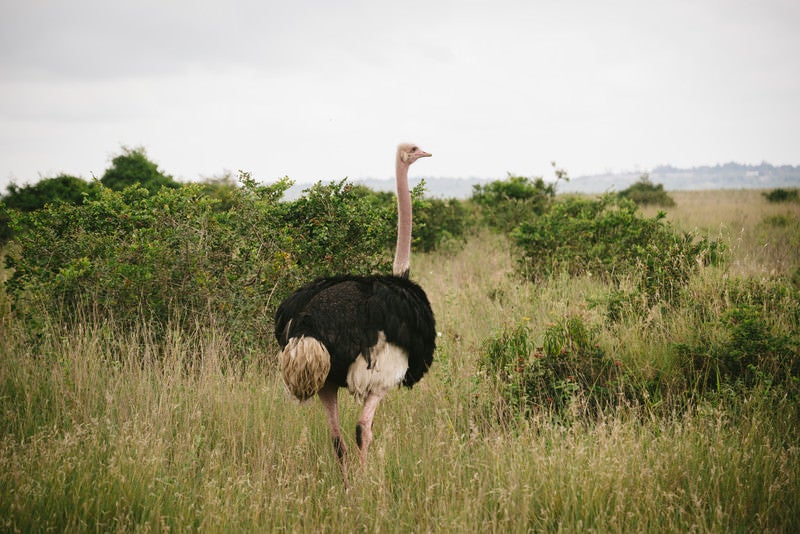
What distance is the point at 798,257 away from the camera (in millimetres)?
8742

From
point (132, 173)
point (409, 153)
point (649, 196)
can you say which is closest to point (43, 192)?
point (132, 173)

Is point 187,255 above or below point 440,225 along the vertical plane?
below

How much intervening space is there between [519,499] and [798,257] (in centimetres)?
785

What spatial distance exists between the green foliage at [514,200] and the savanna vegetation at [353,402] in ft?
15.2

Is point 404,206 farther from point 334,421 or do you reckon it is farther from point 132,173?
point 132,173

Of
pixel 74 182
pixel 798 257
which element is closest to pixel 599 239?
pixel 798 257

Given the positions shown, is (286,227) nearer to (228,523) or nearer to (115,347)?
(115,347)

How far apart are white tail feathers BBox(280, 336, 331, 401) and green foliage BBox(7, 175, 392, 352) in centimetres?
191

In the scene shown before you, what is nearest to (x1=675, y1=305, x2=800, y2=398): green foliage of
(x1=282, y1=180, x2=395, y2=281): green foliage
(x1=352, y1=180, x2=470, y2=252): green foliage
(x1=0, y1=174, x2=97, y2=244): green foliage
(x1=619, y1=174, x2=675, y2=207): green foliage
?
(x1=282, y1=180, x2=395, y2=281): green foliage

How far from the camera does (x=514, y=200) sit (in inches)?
494

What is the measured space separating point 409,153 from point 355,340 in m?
1.84

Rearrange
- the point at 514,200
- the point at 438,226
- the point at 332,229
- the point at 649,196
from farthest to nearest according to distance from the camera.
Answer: the point at 649,196 < the point at 438,226 < the point at 514,200 < the point at 332,229

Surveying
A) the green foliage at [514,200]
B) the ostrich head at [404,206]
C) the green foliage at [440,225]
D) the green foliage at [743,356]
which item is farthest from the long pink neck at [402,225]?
the green foliage at [514,200]

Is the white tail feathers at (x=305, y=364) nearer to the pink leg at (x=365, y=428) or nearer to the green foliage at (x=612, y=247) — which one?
the pink leg at (x=365, y=428)
